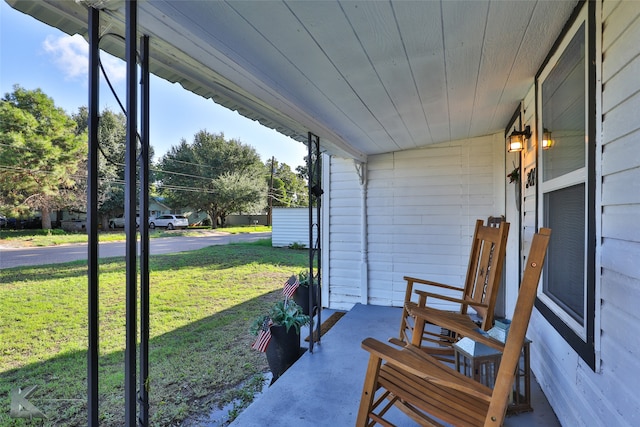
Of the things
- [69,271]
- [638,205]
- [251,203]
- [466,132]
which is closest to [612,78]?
[638,205]

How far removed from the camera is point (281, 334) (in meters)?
2.46

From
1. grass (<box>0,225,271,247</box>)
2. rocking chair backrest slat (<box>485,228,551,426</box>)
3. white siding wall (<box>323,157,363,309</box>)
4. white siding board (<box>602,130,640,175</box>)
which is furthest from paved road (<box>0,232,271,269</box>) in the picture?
white siding wall (<box>323,157,363,309</box>)

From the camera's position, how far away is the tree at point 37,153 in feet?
5.03

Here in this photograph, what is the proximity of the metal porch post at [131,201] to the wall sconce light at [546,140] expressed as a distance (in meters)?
2.27

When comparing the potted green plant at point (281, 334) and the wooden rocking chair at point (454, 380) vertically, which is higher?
the wooden rocking chair at point (454, 380)

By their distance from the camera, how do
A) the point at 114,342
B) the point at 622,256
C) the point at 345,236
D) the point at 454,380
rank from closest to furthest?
the point at 622,256, the point at 454,380, the point at 114,342, the point at 345,236

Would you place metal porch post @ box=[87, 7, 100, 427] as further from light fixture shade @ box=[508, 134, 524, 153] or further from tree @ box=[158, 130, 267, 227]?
tree @ box=[158, 130, 267, 227]

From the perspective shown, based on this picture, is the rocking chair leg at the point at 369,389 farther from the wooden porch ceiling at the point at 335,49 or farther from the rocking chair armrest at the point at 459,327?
the wooden porch ceiling at the point at 335,49

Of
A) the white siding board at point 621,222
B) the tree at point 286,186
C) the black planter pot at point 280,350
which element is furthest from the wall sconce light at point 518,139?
the tree at point 286,186

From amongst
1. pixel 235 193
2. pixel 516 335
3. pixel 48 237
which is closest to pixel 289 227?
pixel 235 193

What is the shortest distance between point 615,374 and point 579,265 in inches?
22.9

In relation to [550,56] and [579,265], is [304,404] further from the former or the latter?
[550,56]

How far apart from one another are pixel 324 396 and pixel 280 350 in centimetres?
56

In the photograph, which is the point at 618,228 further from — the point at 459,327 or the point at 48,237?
the point at 48,237
